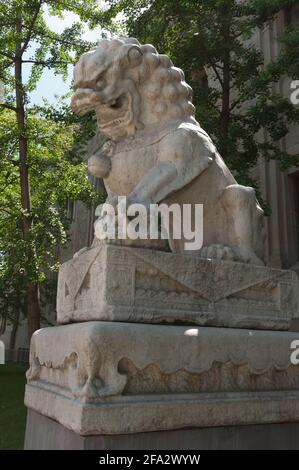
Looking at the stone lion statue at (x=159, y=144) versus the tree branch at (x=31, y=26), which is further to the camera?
the tree branch at (x=31, y=26)

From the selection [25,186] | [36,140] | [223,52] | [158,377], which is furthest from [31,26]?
[158,377]

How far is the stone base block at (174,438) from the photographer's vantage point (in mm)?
2264

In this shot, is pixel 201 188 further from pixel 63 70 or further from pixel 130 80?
pixel 63 70

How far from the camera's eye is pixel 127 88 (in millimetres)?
3209

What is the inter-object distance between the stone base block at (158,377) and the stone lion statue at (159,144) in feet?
2.25

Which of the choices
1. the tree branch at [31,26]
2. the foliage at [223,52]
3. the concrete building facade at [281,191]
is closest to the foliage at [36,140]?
the tree branch at [31,26]

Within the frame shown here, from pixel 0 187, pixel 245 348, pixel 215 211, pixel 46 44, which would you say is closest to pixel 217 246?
pixel 215 211

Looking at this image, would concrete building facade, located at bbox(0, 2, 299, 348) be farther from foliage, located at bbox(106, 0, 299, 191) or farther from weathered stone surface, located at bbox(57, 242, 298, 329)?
weathered stone surface, located at bbox(57, 242, 298, 329)

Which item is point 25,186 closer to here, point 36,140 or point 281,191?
point 36,140

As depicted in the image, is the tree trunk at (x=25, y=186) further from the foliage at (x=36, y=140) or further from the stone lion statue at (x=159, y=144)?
the stone lion statue at (x=159, y=144)
